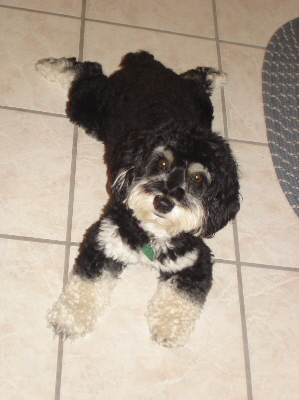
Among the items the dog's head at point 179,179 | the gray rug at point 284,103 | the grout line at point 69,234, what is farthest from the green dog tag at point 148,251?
the gray rug at point 284,103

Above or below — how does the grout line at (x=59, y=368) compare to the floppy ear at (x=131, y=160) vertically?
below

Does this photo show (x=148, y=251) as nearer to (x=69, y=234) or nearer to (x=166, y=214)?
(x=166, y=214)

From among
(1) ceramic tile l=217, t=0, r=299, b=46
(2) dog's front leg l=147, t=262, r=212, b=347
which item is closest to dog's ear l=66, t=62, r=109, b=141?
(2) dog's front leg l=147, t=262, r=212, b=347

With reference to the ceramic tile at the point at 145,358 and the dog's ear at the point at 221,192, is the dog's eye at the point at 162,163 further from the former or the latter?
the ceramic tile at the point at 145,358

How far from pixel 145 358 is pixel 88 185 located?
Answer: 1.01 meters

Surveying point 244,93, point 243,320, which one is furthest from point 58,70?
point 243,320

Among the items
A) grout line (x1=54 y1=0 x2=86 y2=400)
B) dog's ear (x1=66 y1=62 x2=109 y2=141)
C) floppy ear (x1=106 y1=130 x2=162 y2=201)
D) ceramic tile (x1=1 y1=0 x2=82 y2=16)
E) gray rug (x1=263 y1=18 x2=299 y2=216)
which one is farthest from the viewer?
ceramic tile (x1=1 y1=0 x2=82 y2=16)

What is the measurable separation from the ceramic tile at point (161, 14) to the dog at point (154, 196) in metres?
0.79

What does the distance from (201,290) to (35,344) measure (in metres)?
0.83

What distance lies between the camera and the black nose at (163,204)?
1797 mm

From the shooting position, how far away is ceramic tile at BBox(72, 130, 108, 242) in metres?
2.46

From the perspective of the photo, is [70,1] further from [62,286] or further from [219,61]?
[62,286]

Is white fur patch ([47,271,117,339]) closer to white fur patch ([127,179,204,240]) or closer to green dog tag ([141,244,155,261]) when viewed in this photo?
green dog tag ([141,244,155,261])

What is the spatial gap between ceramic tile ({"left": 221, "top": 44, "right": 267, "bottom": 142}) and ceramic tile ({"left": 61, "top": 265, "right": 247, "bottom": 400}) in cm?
121
